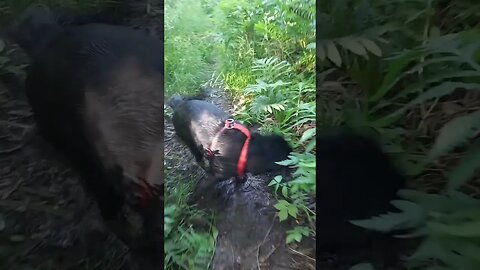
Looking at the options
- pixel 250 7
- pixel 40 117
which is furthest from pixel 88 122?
pixel 250 7

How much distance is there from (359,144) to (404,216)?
157 mm

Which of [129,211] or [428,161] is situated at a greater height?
[428,161]

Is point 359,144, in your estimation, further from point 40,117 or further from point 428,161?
point 40,117

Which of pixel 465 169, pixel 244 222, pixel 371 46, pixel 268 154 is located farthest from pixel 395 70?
pixel 244 222

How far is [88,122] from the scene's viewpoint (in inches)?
43.8

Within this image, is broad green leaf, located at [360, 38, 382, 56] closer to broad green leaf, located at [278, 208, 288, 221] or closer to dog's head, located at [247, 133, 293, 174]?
Result: dog's head, located at [247, 133, 293, 174]

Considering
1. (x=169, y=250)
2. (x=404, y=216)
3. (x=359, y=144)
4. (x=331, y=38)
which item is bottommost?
(x=169, y=250)

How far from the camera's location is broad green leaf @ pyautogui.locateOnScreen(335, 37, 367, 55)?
3.24 feet

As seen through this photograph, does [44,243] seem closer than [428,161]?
No

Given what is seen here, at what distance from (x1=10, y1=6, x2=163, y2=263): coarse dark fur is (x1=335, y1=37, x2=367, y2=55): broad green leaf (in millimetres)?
389

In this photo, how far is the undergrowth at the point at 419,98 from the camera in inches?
33.7

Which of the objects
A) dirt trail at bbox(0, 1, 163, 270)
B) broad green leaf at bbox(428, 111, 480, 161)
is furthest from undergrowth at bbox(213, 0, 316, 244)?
dirt trail at bbox(0, 1, 163, 270)

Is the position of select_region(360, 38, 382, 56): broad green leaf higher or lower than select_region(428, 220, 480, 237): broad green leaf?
higher

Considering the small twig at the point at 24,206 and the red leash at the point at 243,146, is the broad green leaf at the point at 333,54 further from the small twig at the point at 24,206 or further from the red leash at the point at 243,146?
the small twig at the point at 24,206
